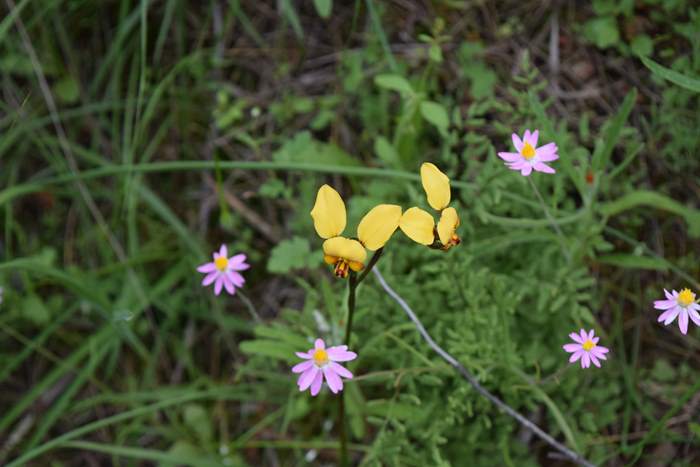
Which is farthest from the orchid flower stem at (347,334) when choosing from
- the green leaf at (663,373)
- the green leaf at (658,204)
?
the green leaf at (663,373)

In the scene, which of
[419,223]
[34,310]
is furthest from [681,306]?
[34,310]

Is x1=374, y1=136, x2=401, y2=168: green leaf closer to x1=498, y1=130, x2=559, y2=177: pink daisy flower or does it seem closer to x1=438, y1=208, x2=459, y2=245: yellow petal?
x1=498, y1=130, x2=559, y2=177: pink daisy flower

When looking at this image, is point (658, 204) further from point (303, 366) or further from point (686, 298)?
point (303, 366)

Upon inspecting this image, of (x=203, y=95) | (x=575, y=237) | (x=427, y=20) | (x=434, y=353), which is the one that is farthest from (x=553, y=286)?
(x=203, y=95)

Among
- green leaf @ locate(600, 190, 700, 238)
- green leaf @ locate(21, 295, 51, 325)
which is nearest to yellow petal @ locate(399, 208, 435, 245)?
green leaf @ locate(600, 190, 700, 238)

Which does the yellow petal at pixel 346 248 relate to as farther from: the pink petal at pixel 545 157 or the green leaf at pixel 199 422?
the green leaf at pixel 199 422

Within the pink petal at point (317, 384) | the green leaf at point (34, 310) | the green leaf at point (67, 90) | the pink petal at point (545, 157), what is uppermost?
the green leaf at point (67, 90)
